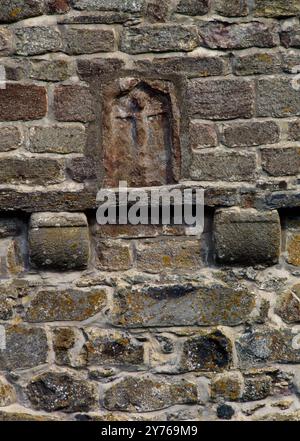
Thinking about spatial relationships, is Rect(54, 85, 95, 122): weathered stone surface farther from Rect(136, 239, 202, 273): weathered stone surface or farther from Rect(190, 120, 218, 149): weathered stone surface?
Rect(136, 239, 202, 273): weathered stone surface

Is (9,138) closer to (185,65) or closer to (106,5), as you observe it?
(106,5)

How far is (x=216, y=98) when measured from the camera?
14.3 feet

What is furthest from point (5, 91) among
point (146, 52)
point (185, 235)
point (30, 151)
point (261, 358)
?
point (261, 358)

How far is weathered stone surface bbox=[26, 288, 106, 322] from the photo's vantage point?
430 centimetres

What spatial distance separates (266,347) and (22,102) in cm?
157

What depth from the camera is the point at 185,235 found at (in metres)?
4.37

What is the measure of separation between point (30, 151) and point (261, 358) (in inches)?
55.3

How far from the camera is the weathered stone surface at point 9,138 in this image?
14.1 feet

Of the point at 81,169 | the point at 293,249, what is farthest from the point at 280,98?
the point at 81,169

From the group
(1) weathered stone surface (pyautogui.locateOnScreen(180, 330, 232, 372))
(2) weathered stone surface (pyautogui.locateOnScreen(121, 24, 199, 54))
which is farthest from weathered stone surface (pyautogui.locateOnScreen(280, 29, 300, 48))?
(1) weathered stone surface (pyautogui.locateOnScreen(180, 330, 232, 372))

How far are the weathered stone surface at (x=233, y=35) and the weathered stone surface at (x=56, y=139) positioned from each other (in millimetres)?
722

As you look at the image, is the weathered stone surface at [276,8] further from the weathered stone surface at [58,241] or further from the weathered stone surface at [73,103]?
the weathered stone surface at [58,241]

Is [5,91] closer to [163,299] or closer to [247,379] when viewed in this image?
[163,299]

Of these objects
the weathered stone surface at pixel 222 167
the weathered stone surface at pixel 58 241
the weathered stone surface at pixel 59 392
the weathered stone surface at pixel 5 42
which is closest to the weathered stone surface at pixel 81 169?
the weathered stone surface at pixel 58 241
